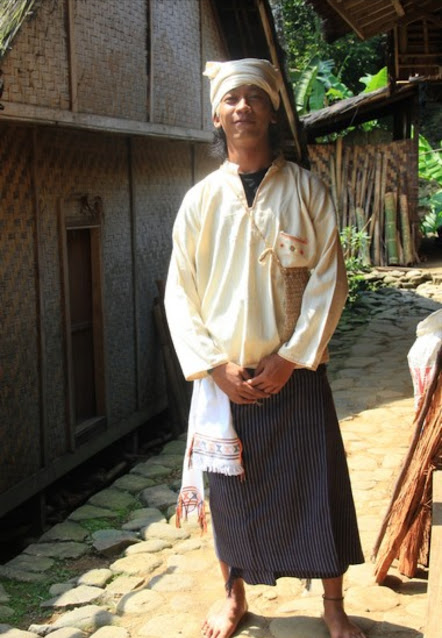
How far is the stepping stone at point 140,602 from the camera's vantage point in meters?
3.61

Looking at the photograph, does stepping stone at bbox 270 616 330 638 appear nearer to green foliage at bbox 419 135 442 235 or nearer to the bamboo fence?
the bamboo fence

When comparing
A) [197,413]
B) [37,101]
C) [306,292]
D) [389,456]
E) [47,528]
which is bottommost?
[47,528]

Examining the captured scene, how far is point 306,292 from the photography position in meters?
2.79

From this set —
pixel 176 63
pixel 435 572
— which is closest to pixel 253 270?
pixel 435 572

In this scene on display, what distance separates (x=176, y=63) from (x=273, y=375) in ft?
15.8

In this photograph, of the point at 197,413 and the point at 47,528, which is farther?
the point at 47,528

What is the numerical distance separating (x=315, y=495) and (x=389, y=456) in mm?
2716

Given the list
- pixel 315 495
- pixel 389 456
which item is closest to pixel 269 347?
pixel 315 495

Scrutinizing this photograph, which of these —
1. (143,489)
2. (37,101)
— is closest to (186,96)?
(37,101)

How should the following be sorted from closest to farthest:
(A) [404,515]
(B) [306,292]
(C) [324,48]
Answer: (B) [306,292] < (A) [404,515] < (C) [324,48]

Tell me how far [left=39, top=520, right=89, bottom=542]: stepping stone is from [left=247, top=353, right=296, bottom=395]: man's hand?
2.51 meters

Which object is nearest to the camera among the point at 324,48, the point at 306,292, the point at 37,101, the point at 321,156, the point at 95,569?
the point at 306,292

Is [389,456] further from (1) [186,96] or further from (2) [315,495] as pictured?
(1) [186,96]

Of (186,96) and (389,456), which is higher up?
(186,96)
